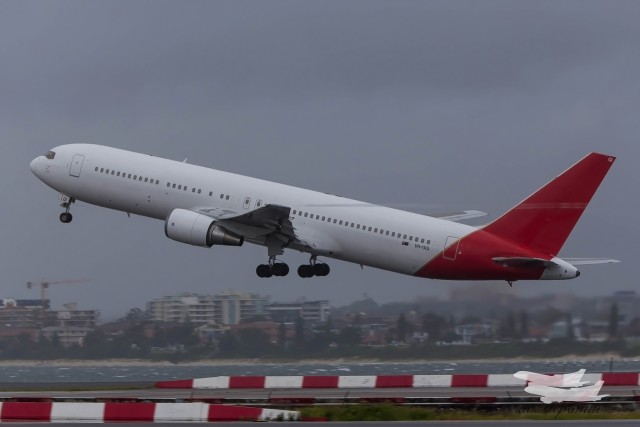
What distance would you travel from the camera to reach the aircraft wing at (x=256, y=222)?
190ft

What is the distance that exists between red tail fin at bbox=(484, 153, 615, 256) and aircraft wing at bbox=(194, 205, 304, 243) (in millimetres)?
9773

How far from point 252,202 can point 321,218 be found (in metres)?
3.35

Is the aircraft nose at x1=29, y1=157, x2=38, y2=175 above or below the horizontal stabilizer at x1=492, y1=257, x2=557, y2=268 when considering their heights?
above

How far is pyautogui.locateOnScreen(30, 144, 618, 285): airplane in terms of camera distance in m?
56.2

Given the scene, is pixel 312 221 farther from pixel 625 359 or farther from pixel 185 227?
pixel 625 359

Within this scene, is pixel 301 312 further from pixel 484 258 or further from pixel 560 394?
pixel 560 394

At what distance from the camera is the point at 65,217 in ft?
216

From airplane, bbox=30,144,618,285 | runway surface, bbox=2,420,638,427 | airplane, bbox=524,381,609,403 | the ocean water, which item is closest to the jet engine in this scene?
airplane, bbox=30,144,618,285

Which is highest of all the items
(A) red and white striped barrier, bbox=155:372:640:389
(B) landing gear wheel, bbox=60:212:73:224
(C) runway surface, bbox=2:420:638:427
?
(B) landing gear wheel, bbox=60:212:73:224

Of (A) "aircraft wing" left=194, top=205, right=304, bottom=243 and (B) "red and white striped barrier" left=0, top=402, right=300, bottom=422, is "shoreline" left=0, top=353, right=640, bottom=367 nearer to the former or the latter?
(A) "aircraft wing" left=194, top=205, right=304, bottom=243

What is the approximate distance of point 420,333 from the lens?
60.8 meters

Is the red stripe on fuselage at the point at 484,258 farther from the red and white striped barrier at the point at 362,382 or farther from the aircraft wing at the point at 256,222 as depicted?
the aircraft wing at the point at 256,222

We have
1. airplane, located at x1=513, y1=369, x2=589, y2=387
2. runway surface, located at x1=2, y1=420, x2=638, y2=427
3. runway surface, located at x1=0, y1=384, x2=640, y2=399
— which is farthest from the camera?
runway surface, located at x1=0, y1=384, x2=640, y2=399

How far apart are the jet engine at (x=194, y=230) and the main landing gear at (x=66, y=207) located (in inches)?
313
